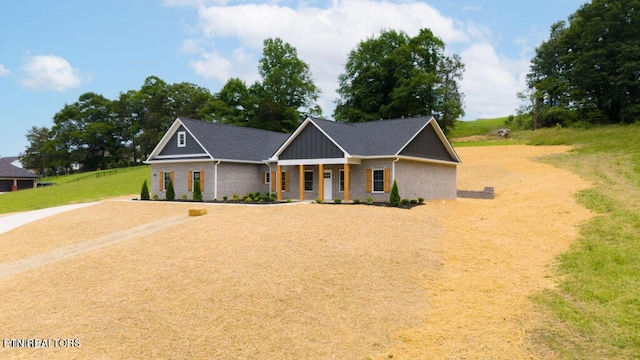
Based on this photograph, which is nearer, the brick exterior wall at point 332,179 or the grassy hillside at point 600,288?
the grassy hillside at point 600,288

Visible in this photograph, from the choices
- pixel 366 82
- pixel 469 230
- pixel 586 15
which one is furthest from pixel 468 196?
pixel 586 15

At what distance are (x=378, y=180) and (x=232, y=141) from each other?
1179 cm

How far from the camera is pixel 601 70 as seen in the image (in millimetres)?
48312

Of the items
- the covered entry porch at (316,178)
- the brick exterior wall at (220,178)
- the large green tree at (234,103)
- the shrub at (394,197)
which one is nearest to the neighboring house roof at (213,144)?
the brick exterior wall at (220,178)

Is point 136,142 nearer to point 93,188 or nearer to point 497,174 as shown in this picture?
point 93,188

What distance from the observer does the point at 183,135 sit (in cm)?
2978

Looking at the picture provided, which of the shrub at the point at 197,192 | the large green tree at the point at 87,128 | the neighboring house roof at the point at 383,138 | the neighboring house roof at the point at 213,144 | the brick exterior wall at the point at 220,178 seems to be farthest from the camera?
the large green tree at the point at 87,128

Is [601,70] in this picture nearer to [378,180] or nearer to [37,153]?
[378,180]

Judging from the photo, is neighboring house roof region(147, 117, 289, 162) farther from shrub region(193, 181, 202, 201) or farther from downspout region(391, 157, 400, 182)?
downspout region(391, 157, 400, 182)

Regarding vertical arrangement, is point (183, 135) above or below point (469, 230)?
above

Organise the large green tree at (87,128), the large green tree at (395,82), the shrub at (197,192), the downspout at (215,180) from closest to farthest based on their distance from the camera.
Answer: the shrub at (197,192), the downspout at (215,180), the large green tree at (395,82), the large green tree at (87,128)

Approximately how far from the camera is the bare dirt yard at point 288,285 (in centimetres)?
738

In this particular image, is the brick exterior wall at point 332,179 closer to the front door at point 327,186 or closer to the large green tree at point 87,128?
the front door at point 327,186

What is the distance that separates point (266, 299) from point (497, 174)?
30.1 m
